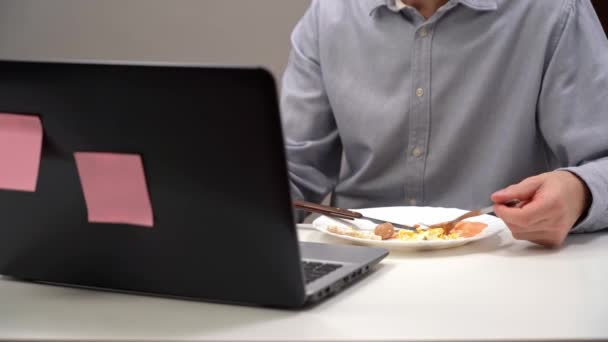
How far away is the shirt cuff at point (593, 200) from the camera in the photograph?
43.6 inches

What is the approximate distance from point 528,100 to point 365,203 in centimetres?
37

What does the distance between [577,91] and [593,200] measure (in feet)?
1.07

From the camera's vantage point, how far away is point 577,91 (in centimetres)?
137

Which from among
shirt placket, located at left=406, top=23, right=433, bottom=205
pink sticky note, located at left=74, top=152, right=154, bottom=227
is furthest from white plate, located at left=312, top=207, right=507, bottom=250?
pink sticky note, located at left=74, top=152, right=154, bottom=227

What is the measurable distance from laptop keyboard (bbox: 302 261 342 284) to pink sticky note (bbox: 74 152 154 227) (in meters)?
0.19

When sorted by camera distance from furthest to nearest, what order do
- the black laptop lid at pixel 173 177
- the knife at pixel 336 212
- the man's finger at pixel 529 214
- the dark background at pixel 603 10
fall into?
the dark background at pixel 603 10 < the knife at pixel 336 212 < the man's finger at pixel 529 214 < the black laptop lid at pixel 173 177

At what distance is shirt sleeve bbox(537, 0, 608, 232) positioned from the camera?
1.33 m

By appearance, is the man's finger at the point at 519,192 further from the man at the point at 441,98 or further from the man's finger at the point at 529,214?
the man at the point at 441,98

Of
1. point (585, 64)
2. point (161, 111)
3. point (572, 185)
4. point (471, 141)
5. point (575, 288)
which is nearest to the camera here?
point (161, 111)

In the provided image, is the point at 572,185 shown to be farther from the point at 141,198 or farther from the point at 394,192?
the point at 141,198

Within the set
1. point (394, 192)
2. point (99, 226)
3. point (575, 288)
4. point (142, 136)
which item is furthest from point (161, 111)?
point (394, 192)

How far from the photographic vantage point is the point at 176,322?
0.78 metres

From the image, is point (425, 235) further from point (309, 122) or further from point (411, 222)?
point (309, 122)

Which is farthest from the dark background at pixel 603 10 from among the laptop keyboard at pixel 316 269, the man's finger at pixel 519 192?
the laptop keyboard at pixel 316 269
